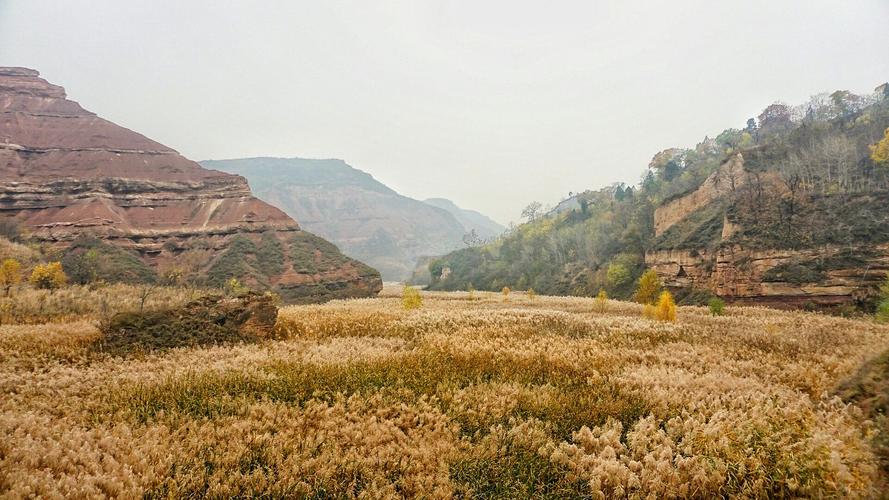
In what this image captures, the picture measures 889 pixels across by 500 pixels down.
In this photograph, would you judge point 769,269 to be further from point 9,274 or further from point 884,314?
point 9,274

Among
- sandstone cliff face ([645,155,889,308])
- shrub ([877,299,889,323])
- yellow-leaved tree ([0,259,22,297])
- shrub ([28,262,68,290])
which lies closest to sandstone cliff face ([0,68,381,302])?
shrub ([28,262,68,290])

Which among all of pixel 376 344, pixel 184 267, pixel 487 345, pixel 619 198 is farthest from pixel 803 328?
pixel 619 198

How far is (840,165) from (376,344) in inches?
2515

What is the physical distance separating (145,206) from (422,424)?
81935 mm

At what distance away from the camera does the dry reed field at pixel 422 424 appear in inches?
212

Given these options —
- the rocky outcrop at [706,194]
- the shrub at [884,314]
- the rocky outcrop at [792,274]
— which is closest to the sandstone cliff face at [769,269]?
the rocky outcrop at [792,274]

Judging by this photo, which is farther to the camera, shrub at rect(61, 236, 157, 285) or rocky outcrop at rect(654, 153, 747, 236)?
rocky outcrop at rect(654, 153, 747, 236)

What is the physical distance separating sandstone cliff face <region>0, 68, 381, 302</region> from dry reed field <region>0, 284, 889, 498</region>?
46.8 metres

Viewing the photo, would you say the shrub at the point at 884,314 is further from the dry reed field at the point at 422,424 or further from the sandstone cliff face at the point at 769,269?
the dry reed field at the point at 422,424

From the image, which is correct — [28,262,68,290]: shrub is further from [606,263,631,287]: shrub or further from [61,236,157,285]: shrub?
[606,263,631,287]: shrub

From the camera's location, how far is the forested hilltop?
34.2m

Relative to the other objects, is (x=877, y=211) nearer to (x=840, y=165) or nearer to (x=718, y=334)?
(x=840, y=165)

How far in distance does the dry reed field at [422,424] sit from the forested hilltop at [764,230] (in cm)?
2890

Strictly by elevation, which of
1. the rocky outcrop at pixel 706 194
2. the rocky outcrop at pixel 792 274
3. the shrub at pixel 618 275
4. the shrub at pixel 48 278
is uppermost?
the rocky outcrop at pixel 706 194
